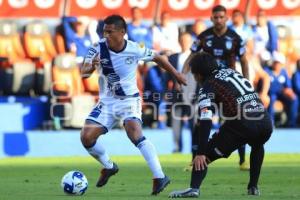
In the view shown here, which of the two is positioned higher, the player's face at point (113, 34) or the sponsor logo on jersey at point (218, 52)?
the player's face at point (113, 34)

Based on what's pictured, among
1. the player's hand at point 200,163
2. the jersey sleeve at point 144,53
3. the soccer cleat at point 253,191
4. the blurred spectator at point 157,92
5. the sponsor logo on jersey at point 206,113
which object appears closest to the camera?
the sponsor logo on jersey at point 206,113

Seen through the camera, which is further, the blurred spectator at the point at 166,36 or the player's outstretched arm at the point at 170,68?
the blurred spectator at the point at 166,36

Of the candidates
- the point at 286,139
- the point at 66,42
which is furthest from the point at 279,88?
the point at 66,42

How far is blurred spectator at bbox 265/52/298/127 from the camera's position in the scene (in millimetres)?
23953

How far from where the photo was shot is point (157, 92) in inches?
912

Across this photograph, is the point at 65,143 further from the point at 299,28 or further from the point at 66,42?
the point at 299,28

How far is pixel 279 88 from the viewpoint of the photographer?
24.1 meters

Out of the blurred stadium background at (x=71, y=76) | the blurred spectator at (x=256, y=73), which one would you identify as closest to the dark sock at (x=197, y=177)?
the blurred stadium background at (x=71, y=76)

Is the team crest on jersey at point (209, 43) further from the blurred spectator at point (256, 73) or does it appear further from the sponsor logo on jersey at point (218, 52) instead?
the blurred spectator at point (256, 73)

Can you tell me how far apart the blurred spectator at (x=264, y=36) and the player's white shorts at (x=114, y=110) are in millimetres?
11204

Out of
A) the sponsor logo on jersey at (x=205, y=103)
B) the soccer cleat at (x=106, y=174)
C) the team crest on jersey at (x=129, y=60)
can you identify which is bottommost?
the soccer cleat at (x=106, y=174)

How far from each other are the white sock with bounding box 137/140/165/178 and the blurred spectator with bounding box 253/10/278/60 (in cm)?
1174

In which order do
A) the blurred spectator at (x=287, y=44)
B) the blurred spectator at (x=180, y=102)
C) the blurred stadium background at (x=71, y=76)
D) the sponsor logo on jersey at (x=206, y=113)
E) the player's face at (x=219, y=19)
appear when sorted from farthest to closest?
1. the blurred spectator at (x=287, y=44)
2. the blurred stadium background at (x=71, y=76)
3. the blurred spectator at (x=180, y=102)
4. the player's face at (x=219, y=19)
5. the sponsor logo on jersey at (x=206, y=113)

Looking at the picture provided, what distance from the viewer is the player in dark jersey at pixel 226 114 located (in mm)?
11555
